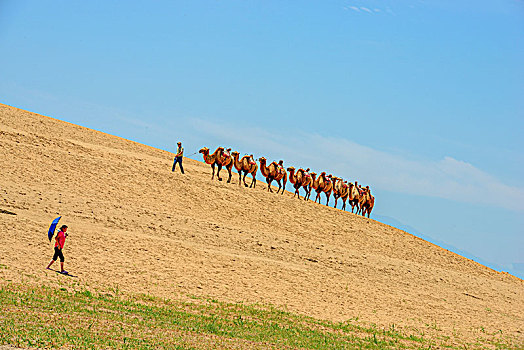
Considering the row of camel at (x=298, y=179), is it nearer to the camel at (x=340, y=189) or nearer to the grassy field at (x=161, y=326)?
the camel at (x=340, y=189)

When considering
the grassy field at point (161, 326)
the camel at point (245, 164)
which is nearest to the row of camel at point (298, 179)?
the camel at point (245, 164)

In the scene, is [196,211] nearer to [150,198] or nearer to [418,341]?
[150,198]

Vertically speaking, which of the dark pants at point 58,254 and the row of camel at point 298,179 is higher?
the row of camel at point 298,179

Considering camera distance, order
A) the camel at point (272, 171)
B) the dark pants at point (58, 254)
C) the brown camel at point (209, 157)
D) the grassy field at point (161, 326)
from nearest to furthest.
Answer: the grassy field at point (161, 326), the dark pants at point (58, 254), the brown camel at point (209, 157), the camel at point (272, 171)

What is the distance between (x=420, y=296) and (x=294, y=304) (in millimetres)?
9093

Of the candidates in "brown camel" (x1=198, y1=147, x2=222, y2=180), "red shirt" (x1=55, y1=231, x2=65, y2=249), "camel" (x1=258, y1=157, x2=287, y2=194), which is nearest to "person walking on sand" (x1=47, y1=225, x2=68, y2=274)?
"red shirt" (x1=55, y1=231, x2=65, y2=249)

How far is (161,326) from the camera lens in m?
17.5

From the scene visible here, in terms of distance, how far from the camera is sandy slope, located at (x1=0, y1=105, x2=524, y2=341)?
2450 cm

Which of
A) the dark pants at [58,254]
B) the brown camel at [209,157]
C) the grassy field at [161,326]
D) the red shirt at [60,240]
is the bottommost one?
the grassy field at [161,326]

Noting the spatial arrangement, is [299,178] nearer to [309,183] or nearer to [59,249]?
[309,183]

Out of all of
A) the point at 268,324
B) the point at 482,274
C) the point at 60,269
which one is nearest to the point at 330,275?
the point at 268,324

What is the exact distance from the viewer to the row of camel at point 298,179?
138ft

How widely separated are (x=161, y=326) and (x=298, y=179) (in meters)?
28.6

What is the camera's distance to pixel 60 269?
2219 cm
